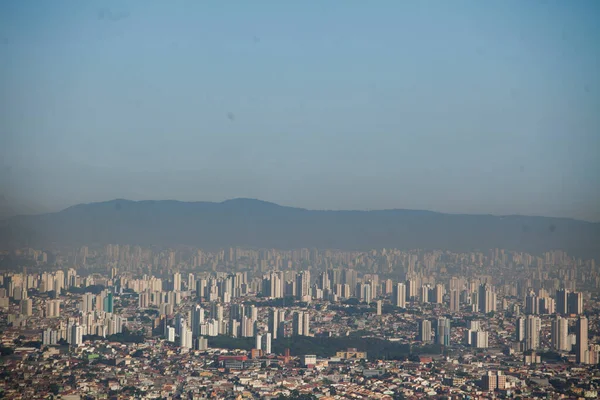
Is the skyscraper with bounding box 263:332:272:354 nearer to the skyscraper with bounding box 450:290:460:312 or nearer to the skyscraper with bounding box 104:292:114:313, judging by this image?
the skyscraper with bounding box 104:292:114:313

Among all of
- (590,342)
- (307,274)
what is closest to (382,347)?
(590,342)

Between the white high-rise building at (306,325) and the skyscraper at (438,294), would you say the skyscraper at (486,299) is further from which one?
the white high-rise building at (306,325)

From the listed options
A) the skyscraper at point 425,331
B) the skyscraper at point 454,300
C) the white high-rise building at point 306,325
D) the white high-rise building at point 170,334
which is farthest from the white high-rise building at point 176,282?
the skyscraper at point 425,331

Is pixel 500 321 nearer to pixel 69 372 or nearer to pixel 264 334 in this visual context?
pixel 264 334

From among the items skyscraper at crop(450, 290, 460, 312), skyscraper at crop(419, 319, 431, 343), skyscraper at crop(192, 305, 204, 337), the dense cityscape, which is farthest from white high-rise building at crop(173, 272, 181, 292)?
skyscraper at crop(419, 319, 431, 343)

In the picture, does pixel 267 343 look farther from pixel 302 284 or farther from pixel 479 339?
pixel 302 284
